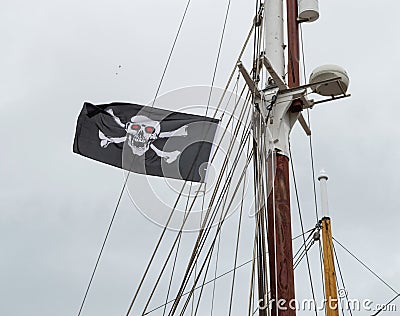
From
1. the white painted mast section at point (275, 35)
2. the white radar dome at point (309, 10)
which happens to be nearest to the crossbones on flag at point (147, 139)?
the white painted mast section at point (275, 35)

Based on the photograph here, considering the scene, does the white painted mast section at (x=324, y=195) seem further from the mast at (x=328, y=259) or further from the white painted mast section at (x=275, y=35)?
the white painted mast section at (x=275, y=35)

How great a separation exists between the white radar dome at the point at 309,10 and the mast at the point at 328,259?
6.20 m

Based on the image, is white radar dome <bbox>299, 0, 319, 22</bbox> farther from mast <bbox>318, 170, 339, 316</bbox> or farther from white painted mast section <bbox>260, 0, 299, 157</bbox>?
mast <bbox>318, 170, 339, 316</bbox>

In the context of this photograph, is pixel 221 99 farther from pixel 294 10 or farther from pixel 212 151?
pixel 294 10

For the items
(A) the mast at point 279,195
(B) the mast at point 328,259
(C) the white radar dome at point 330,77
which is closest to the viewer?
(A) the mast at point 279,195

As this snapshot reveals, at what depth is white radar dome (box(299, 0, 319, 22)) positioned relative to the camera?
1048 centimetres

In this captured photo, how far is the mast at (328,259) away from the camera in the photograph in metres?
14.9

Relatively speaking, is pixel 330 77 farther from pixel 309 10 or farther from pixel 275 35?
pixel 309 10

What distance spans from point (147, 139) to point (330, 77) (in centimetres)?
305

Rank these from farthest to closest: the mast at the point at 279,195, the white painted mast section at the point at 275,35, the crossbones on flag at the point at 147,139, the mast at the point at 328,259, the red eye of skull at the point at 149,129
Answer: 1. the mast at the point at 328,259
2. the red eye of skull at the point at 149,129
3. the crossbones on flag at the point at 147,139
4. the white painted mast section at the point at 275,35
5. the mast at the point at 279,195

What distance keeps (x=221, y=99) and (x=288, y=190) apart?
2445mm

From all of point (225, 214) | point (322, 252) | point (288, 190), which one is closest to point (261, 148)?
point (288, 190)

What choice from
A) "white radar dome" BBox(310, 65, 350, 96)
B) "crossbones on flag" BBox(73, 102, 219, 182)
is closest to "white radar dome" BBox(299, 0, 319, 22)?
"white radar dome" BBox(310, 65, 350, 96)

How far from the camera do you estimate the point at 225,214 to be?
10109 millimetres
